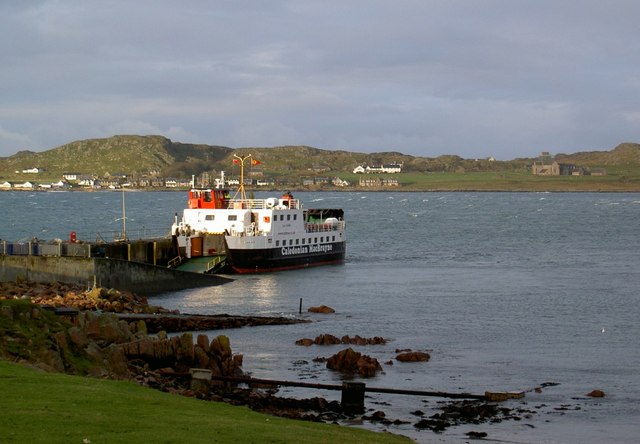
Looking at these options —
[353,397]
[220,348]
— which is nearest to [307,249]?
[220,348]

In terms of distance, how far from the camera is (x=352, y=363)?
34688mm

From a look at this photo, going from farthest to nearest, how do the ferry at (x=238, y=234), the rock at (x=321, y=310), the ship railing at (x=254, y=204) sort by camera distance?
the ship railing at (x=254, y=204) → the ferry at (x=238, y=234) → the rock at (x=321, y=310)

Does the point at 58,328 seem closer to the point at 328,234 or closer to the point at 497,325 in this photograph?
the point at 497,325

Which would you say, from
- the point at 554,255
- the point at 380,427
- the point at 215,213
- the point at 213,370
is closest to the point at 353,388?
the point at 380,427

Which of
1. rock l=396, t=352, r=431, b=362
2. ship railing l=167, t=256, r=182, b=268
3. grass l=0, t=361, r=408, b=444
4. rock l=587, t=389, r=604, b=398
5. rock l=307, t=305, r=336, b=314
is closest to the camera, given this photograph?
grass l=0, t=361, r=408, b=444

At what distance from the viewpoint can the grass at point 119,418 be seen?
16.8 metres

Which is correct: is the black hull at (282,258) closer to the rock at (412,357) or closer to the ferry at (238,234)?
the ferry at (238,234)

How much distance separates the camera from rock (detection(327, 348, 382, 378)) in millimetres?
34250

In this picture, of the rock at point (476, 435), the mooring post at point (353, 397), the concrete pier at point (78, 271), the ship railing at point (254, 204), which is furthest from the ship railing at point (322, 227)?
the rock at point (476, 435)

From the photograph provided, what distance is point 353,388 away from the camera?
28.0 m

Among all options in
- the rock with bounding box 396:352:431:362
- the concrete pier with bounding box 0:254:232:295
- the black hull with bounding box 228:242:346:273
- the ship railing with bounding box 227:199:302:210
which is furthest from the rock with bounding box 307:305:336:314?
the ship railing with bounding box 227:199:302:210

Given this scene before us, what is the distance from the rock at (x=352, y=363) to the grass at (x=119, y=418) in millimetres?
11694

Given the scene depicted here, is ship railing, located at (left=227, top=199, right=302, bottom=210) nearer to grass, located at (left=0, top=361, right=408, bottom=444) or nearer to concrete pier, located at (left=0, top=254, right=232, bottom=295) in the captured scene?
concrete pier, located at (left=0, top=254, right=232, bottom=295)

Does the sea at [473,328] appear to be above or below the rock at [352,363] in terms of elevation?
below
